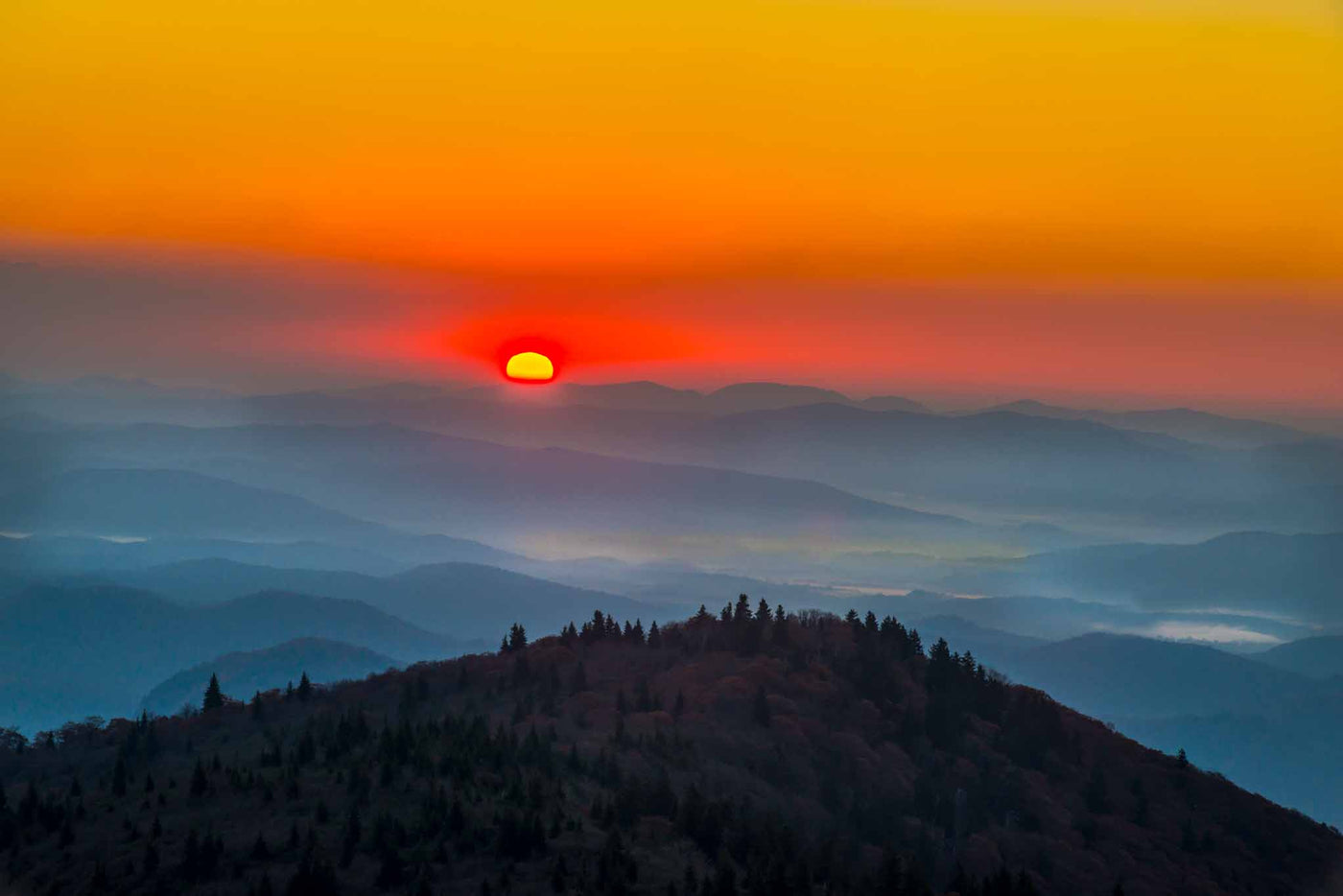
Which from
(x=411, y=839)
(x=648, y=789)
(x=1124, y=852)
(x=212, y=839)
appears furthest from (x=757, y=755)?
(x=212, y=839)

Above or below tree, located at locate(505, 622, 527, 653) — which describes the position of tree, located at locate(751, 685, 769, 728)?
below

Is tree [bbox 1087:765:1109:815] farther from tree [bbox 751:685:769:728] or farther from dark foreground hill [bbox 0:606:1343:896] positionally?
tree [bbox 751:685:769:728]

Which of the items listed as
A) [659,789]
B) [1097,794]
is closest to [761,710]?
[1097,794]

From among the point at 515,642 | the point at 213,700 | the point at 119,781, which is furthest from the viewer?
the point at 515,642

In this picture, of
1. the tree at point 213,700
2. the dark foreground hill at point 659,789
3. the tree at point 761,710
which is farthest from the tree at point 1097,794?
the tree at point 213,700

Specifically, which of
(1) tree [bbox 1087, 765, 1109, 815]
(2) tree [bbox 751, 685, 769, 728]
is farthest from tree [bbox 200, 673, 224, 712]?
(1) tree [bbox 1087, 765, 1109, 815]

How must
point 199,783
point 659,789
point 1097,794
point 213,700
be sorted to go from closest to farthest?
1. point 199,783
2. point 659,789
3. point 213,700
4. point 1097,794

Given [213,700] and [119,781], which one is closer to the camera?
[119,781]

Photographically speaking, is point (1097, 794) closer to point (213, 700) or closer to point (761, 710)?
point (761, 710)

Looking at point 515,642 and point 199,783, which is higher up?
point 515,642
